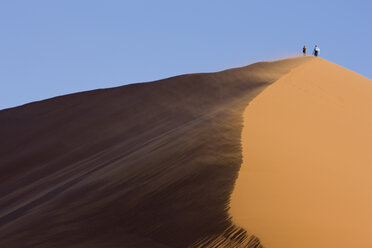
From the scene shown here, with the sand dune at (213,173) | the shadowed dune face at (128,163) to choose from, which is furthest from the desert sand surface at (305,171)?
the shadowed dune face at (128,163)

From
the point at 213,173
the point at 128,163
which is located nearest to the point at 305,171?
the point at 213,173

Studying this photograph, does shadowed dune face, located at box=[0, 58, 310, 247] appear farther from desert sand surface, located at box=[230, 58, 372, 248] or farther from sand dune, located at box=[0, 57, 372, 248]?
desert sand surface, located at box=[230, 58, 372, 248]

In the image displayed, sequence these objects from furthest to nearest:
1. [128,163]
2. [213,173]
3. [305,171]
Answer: [128,163] → [305,171] → [213,173]

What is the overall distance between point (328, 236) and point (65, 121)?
1634cm

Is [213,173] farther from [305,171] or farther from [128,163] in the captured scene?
[128,163]

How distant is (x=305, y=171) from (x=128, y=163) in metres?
4.27

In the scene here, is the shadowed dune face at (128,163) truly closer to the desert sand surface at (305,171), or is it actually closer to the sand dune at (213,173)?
the sand dune at (213,173)

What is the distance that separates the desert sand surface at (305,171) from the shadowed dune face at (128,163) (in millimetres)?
343

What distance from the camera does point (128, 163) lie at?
13477mm

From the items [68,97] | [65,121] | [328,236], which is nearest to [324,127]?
[328,236]

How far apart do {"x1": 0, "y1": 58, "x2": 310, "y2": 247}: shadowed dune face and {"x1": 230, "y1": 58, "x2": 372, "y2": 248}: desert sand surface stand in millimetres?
343

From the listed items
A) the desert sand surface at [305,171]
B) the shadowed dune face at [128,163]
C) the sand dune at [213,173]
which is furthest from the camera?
the shadowed dune face at [128,163]

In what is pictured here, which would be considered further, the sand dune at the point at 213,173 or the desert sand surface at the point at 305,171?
the sand dune at the point at 213,173

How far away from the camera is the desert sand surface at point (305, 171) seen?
8.35 metres
